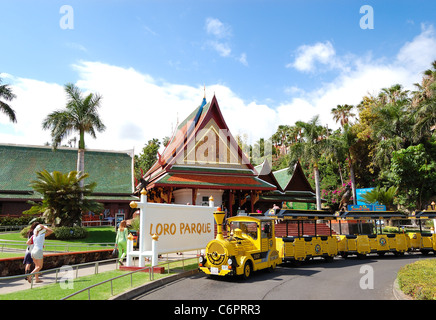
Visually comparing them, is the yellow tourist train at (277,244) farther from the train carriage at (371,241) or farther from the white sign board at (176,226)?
the white sign board at (176,226)

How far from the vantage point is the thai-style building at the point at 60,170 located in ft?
98.6

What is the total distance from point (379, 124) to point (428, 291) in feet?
106

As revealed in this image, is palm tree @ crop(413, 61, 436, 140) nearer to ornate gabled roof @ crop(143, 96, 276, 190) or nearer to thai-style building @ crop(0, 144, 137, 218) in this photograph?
ornate gabled roof @ crop(143, 96, 276, 190)

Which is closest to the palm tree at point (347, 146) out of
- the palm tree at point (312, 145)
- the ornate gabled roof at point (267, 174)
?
the palm tree at point (312, 145)

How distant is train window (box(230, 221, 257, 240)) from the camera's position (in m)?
11.0

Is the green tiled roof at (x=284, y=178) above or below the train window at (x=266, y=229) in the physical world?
above

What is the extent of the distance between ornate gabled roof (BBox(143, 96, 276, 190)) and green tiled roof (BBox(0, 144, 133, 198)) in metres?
10.4

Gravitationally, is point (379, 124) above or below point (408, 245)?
above

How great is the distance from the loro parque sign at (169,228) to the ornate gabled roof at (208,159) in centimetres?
1018

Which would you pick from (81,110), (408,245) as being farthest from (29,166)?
(408,245)

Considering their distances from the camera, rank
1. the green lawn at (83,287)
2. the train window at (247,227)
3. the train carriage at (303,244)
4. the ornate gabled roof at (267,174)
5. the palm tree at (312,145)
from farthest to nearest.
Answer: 1. the ornate gabled roof at (267,174)
2. the palm tree at (312,145)
3. the train carriage at (303,244)
4. the train window at (247,227)
5. the green lawn at (83,287)
